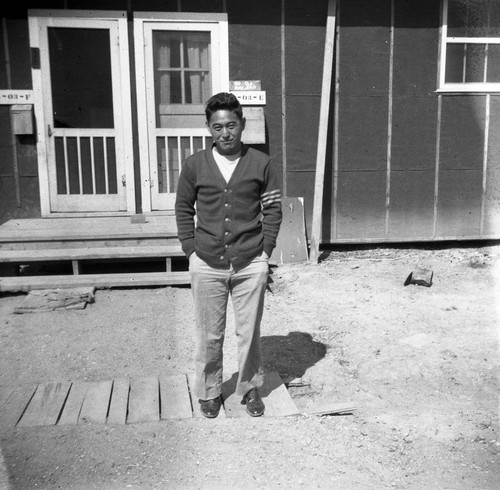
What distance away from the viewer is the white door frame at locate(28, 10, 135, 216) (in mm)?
6957

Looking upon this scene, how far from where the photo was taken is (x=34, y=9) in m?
6.90

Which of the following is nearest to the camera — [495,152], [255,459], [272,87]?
[255,459]

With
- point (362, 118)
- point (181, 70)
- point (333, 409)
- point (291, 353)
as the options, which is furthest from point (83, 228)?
point (333, 409)

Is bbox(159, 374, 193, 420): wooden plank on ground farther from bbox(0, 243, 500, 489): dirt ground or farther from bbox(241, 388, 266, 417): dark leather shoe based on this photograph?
bbox(241, 388, 266, 417): dark leather shoe

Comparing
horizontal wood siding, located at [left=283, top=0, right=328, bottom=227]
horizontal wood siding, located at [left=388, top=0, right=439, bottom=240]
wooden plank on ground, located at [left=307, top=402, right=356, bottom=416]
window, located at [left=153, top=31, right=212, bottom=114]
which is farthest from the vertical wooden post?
wooden plank on ground, located at [left=307, top=402, right=356, bottom=416]

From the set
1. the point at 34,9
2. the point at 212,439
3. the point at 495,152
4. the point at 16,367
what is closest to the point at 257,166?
the point at 212,439

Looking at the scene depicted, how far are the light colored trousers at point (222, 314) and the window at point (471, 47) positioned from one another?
17.4 ft

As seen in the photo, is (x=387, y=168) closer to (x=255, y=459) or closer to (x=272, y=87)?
(x=272, y=87)

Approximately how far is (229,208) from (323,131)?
164 inches

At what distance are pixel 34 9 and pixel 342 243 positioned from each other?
4.56 meters

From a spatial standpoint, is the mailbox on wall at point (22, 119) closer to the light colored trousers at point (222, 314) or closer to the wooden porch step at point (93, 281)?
the wooden porch step at point (93, 281)

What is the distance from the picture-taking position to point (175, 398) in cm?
379

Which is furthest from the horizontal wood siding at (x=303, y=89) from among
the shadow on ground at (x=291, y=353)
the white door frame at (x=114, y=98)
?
the shadow on ground at (x=291, y=353)

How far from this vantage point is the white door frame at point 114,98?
6.96 meters
